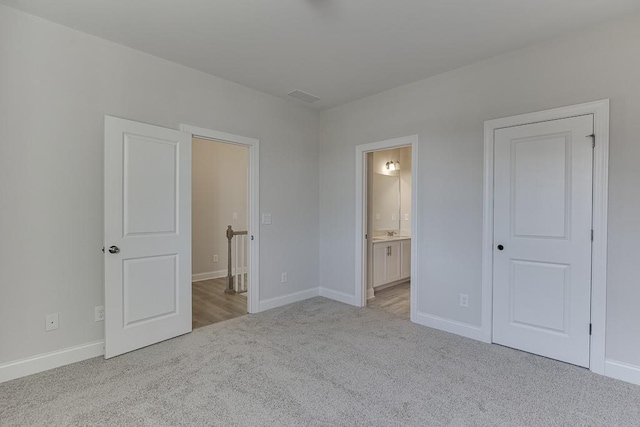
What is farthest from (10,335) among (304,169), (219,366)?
(304,169)

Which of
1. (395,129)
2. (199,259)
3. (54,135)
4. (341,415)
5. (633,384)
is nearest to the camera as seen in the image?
(341,415)

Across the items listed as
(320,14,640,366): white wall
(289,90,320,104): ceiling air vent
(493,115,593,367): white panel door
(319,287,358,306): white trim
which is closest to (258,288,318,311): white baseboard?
(319,287,358,306): white trim

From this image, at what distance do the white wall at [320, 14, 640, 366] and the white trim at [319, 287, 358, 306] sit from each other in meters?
0.07

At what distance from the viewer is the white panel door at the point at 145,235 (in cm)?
259

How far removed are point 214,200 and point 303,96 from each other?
280cm

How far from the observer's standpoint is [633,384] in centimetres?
223

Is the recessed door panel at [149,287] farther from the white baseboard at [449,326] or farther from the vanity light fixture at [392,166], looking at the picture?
the vanity light fixture at [392,166]

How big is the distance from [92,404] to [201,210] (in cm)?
387

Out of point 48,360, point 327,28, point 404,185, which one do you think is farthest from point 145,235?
point 404,185

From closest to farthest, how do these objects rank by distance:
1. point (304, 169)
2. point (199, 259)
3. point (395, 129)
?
point (395, 129)
point (304, 169)
point (199, 259)

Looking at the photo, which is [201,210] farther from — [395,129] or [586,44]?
[586,44]

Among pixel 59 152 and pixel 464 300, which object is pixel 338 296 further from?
pixel 59 152

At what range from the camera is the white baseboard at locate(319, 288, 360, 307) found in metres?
4.10

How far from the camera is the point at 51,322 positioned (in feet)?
7.99
